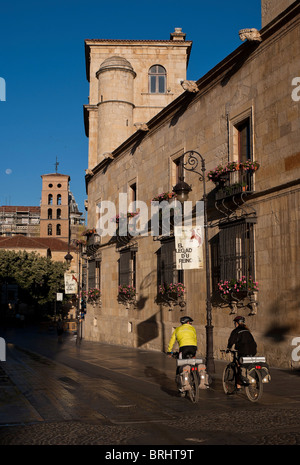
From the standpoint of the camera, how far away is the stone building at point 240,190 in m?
14.5

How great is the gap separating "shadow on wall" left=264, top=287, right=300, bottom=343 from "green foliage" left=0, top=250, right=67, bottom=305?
5535cm

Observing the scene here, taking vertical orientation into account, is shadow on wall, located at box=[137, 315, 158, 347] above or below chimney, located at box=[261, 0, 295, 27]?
below

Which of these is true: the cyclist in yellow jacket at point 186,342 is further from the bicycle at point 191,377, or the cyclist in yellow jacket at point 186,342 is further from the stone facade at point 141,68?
the stone facade at point 141,68

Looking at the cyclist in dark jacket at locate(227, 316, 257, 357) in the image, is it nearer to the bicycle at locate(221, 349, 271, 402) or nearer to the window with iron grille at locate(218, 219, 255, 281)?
the bicycle at locate(221, 349, 271, 402)

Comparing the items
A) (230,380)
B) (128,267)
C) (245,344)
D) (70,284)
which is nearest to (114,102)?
(70,284)

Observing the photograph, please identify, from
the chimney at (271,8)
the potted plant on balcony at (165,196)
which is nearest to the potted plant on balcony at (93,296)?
the potted plant on balcony at (165,196)

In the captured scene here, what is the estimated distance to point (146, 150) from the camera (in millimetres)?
25328

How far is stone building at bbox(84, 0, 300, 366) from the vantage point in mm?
14461

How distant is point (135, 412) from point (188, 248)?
21.4ft

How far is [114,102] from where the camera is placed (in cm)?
3438

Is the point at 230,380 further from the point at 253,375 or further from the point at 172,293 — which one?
the point at 172,293

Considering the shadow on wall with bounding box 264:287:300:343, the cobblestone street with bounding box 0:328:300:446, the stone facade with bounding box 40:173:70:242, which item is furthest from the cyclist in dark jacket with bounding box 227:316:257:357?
the stone facade with bounding box 40:173:70:242

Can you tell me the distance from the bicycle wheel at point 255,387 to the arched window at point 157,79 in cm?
3227

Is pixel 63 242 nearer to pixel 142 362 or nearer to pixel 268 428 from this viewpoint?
pixel 142 362
